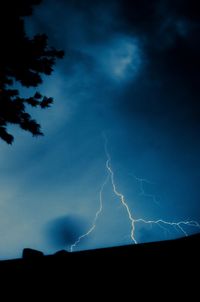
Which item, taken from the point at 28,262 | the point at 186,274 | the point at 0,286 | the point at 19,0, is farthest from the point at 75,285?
the point at 19,0

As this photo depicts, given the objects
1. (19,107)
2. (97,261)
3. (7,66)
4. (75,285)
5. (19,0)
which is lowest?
(75,285)

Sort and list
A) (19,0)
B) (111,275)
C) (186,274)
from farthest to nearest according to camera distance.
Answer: (19,0) → (111,275) → (186,274)

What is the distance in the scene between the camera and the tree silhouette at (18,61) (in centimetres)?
504

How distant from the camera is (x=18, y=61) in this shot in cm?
521

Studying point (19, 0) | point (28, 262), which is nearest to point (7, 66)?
point (19, 0)

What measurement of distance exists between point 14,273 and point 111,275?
1507 millimetres

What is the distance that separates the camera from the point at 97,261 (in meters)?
4.20

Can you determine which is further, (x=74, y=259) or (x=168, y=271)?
(x=74, y=259)

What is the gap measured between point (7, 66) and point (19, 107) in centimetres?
81

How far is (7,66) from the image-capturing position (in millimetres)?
5297

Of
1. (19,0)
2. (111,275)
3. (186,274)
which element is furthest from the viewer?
(19,0)

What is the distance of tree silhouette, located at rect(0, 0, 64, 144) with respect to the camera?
5.04m

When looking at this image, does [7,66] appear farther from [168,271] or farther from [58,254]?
[168,271]

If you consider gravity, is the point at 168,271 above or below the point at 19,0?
below
